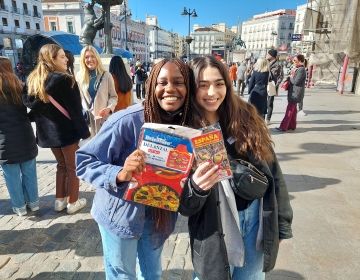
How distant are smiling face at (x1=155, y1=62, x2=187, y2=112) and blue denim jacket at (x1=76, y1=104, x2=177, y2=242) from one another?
14 centimetres

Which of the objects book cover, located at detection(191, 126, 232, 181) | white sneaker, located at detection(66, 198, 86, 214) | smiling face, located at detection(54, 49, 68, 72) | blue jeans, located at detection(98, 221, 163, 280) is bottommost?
white sneaker, located at detection(66, 198, 86, 214)

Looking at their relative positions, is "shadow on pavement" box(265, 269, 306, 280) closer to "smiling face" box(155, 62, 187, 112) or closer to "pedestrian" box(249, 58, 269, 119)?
Result: "smiling face" box(155, 62, 187, 112)

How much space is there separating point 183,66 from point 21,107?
2576 millimetres

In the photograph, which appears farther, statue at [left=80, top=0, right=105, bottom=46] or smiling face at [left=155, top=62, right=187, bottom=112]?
statue at [left=80, top=0, right=105, bottom=46]

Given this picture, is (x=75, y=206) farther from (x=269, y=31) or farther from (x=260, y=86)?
(x=269, y=31)

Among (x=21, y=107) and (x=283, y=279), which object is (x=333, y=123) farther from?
(x=21, y=107)

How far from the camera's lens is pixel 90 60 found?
3654 millimetres

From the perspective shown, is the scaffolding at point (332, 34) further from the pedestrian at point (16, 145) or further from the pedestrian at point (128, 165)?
the pedestrian at point (128, 165)

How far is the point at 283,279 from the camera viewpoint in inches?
96.8

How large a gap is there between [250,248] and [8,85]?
296 centimetres

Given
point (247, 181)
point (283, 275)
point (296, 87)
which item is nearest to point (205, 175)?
point (247, 181)

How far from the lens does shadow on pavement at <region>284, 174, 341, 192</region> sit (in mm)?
4250

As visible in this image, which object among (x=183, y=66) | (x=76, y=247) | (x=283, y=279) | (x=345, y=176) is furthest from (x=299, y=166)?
(x=183, y=66)

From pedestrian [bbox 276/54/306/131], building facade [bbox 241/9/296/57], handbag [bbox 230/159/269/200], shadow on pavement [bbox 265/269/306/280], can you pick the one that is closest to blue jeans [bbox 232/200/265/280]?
handbag [bbox 230/159/269/200]
